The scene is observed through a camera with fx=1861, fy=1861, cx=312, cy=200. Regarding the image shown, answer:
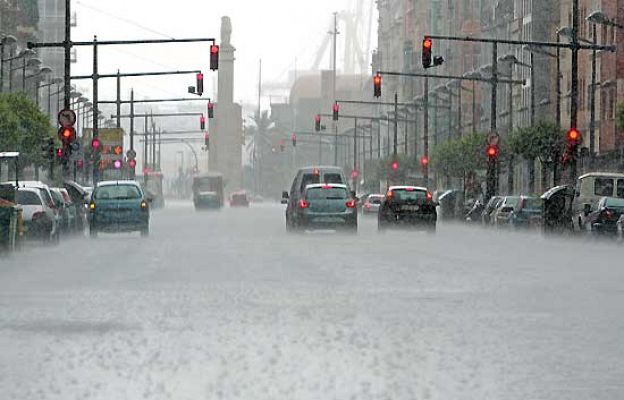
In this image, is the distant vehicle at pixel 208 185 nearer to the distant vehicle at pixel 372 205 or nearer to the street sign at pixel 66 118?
the distant vehicle at pixel 372 205

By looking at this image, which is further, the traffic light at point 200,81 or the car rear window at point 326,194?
the traffic light at point 200,81

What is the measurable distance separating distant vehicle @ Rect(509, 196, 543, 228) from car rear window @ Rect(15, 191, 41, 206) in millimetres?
24191

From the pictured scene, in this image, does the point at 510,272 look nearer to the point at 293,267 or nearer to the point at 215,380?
the point at 293,267

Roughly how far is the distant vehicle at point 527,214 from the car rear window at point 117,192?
17403 mm

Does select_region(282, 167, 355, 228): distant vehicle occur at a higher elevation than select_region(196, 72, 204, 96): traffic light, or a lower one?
lower

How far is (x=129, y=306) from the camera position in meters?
21.1

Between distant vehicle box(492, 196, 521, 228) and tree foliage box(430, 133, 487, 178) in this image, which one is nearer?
distant vehicle box(492, 196, 521, 228)

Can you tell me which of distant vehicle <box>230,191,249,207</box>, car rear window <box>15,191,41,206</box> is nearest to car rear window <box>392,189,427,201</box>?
car rear window <box>15,191,41,206</box>

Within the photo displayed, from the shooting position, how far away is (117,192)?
2061 inches

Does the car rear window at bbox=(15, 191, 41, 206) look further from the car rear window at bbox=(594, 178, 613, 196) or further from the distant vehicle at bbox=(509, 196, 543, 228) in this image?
the distant vehicle at bbox=(509, 196, 543, 228)

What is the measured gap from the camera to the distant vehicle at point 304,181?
5769cm

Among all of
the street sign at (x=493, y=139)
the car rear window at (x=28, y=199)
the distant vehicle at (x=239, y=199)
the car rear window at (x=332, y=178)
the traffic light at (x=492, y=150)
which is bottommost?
the distant vehicle at (x=239, y=199)

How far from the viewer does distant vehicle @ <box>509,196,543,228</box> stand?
6462 centimetres

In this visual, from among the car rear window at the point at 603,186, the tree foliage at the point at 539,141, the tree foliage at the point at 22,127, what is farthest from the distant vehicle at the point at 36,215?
the tree foliage at the point at 539,141
